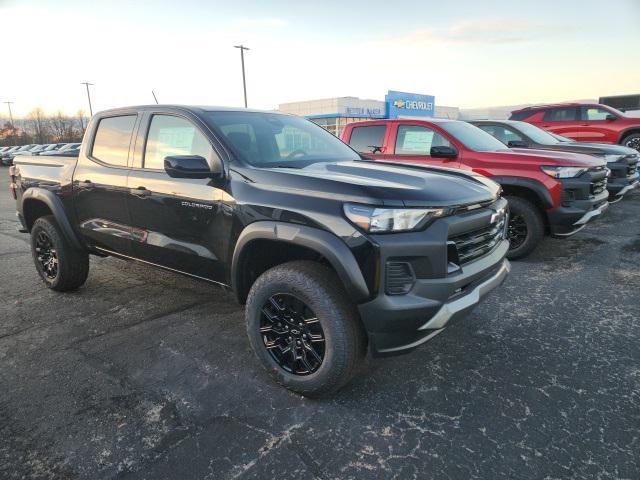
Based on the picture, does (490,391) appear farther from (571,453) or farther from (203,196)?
(203,196)

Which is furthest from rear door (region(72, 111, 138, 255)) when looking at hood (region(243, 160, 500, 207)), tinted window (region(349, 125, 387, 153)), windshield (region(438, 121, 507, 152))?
windshield (region(438, 121, 507, 152))

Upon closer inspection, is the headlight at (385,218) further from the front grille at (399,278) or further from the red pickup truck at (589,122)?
the red pickup truck at (589,122)

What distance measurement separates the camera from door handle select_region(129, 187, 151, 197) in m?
3.39

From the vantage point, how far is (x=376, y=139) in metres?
6.69

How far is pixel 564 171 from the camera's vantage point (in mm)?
5074

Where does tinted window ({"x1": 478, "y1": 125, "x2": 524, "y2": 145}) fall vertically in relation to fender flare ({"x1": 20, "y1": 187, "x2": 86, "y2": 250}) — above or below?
above

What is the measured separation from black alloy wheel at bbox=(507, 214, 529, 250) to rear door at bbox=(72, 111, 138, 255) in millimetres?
4210

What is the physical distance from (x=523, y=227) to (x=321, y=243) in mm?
3804

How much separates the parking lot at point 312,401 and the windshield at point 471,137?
230 centimetres

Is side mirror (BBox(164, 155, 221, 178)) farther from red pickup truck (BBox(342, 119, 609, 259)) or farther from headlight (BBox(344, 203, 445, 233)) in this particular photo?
red pickup truck (BBox(342, 119, 609, 259))

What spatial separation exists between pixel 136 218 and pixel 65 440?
1.72 m

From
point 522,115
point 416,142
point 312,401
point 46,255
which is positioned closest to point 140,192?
point 46,255

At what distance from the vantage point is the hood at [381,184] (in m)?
2.37

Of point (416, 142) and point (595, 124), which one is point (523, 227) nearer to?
point (416, 142)
